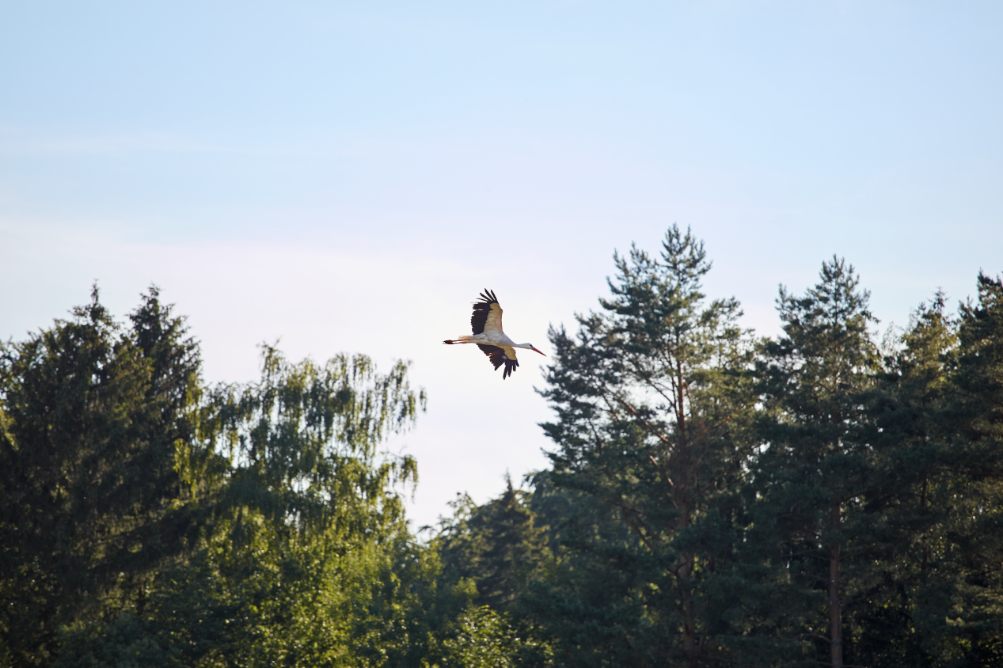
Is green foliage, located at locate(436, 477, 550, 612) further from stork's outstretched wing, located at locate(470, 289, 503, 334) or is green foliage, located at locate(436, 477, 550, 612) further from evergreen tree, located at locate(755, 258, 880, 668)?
stork's outstretched wing, located at locate(470, 289, 503, 334)

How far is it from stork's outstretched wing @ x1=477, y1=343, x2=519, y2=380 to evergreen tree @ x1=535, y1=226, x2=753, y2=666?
35.0ft

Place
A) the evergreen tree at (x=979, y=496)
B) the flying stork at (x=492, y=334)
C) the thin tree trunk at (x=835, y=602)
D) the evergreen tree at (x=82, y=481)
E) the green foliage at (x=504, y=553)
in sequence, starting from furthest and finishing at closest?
the green foliage at (x=504, y=553) → the evergreen tree at (x=82, y=481) → the thin tree trunk at (x=835, y=602) → the evergreen tree at (x=979, y=496) → the flying stork at (x=492, y=334)

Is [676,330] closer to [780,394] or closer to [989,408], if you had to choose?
[780,394]

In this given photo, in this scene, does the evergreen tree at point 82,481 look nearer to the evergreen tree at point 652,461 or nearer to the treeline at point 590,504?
the treeline at point 590,504

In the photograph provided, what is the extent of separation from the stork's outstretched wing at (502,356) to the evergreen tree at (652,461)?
1065 cm

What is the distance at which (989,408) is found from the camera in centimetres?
2459

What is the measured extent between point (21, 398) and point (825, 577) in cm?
2331

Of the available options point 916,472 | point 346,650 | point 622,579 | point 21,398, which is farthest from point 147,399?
point 916,472

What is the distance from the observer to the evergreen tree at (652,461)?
27.8 metres

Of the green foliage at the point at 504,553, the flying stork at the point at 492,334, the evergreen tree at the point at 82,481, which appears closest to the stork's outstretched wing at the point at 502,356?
the flying stork at the point at 492,334

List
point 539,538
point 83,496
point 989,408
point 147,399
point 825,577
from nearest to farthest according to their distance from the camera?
1. point 989,408
2. point 825,577
3. point 83,496
4. point 147,399
5. point 539,538

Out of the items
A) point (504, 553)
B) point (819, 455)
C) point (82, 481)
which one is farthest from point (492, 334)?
point (504, 553)

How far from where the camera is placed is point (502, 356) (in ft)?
62.3

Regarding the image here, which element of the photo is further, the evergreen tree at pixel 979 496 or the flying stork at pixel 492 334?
the evergreen tree at pixel 979 496
